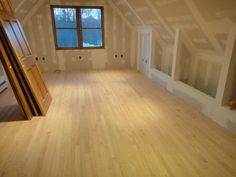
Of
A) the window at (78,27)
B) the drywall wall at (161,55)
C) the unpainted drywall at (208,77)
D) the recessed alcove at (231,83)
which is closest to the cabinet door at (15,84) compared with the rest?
the recessed alcove at (231,83)

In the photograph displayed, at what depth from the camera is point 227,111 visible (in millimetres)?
2375

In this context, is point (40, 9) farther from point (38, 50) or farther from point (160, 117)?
point (160, 117)

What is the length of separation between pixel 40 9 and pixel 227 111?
5405mm

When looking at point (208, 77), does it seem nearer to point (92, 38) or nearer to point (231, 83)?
point (231, 83)

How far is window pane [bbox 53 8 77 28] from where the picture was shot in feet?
18.2

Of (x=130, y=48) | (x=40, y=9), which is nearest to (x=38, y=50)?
(x=40, y=9)

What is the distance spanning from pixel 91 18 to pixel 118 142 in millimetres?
4739

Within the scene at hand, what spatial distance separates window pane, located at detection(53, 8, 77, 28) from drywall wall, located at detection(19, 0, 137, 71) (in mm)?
211

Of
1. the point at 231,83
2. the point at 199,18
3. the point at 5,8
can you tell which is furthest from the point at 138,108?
the point at 5,8

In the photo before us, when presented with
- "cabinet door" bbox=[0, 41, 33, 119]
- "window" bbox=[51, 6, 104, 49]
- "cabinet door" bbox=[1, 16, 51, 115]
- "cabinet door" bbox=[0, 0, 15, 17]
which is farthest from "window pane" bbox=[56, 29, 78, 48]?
"cabinet door" bbox=[0, 41, 33, 119]

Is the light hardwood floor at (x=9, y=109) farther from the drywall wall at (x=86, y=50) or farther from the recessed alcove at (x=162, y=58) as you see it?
the recessed alcove at (x=162, y=58)

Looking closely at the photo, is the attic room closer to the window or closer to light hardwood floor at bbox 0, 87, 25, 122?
light hardwood floor at bbox 0, 87, 25, 122

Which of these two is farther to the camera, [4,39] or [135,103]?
[135,103]

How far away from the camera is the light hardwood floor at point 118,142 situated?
5.63 ft
